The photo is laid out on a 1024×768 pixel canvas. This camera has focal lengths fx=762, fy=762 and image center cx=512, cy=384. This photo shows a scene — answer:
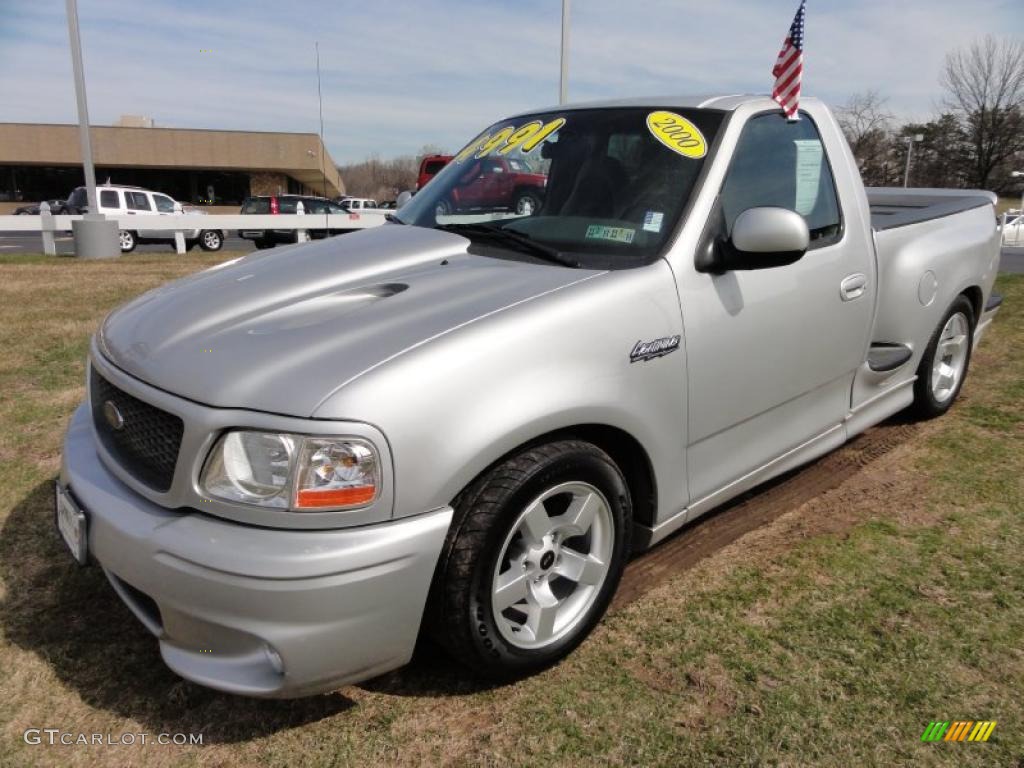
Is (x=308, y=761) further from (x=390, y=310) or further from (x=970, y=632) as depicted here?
(x=970, y=632)

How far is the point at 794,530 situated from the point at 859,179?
1.64 m

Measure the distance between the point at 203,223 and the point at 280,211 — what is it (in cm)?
271

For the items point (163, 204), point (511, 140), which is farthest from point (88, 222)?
point (511, 140)

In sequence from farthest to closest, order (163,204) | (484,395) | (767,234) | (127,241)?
(163,204), (127,241), (767,234), (484,395)

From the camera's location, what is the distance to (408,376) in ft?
6.52

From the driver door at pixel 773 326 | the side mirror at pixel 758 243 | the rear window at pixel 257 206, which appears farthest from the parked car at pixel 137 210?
the side mirror at pixel 758 243

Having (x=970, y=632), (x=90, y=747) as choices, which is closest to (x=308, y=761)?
(x=90, y=747)

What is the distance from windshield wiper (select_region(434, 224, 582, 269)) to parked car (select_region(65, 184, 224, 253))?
16511 mm

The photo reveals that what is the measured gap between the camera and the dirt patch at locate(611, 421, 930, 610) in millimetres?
3084

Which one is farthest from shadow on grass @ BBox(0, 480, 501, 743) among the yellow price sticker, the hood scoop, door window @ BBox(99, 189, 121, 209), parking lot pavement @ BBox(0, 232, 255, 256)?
door window @ BBox(99, 189, 121, 209)

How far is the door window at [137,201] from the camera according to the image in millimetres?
19969

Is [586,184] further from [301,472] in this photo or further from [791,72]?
[301,472]

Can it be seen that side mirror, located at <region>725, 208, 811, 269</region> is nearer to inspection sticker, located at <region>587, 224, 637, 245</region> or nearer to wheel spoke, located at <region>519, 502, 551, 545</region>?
inspection sticker, located at <region>587, 224, 637, 245</region>

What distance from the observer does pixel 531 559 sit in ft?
7.77
